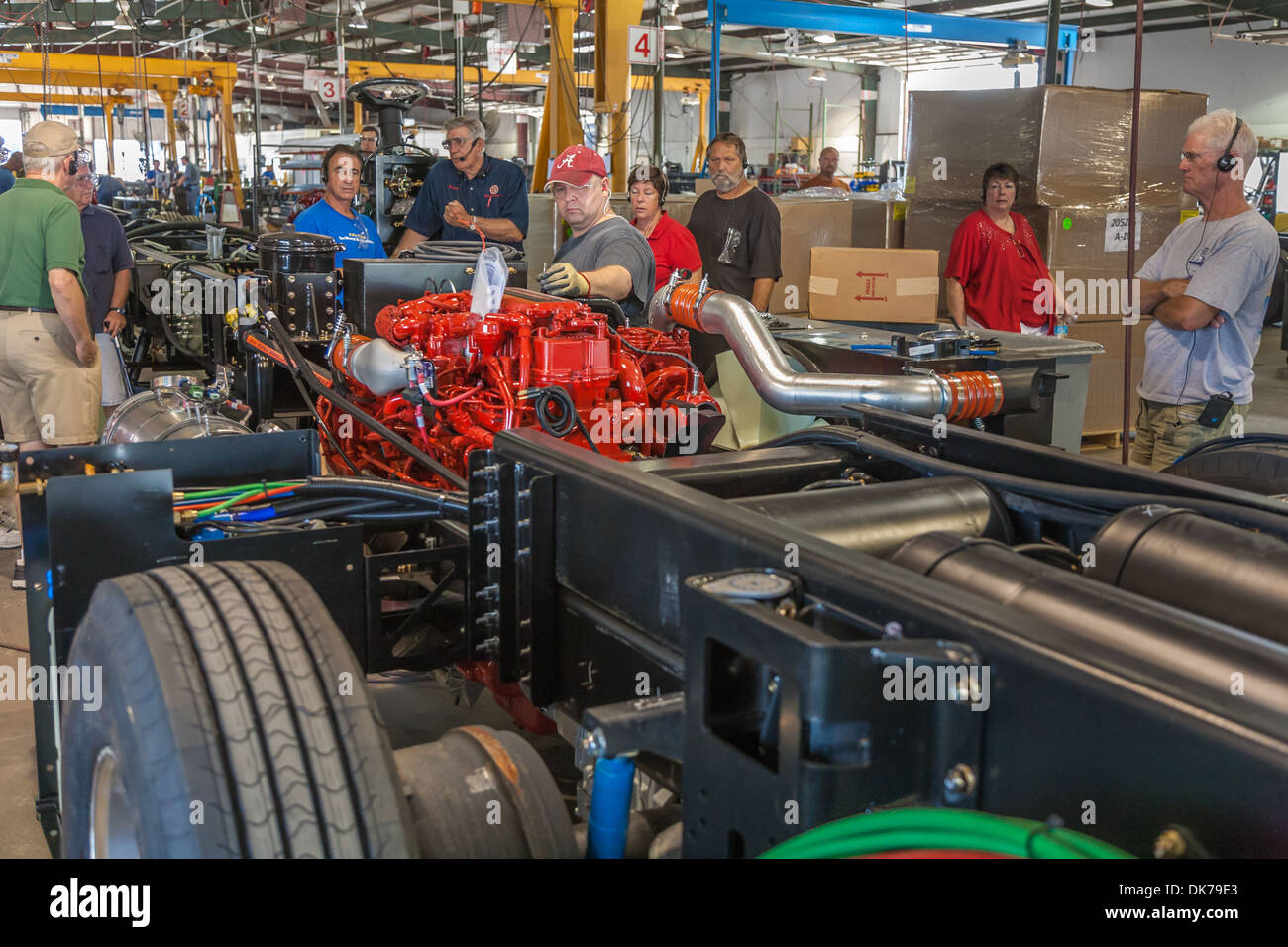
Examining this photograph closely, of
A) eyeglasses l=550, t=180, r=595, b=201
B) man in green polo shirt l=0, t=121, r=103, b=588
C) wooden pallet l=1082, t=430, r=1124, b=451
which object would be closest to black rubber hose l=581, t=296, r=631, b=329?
eyeglasses l=550, t=180, r=595, b=201

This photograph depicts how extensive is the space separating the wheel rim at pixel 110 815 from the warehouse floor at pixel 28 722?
3.96 feet

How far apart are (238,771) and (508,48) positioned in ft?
39.9

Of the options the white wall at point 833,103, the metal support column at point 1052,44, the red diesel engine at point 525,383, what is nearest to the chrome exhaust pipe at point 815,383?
the red diesel engine at point 525,383

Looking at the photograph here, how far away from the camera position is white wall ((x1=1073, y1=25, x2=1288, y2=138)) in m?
19.6

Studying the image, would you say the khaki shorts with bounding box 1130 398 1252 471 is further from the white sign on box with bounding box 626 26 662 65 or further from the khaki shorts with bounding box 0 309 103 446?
the white sign on box with bounding box 626 26 662 65

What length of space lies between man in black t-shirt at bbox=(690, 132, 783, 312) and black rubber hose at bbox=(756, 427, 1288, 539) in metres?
3.52

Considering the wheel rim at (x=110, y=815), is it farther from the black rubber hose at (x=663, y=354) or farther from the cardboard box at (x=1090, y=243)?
the cardboard box at (x=1090, y=243)

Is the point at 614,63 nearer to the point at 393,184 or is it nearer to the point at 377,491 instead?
the point at 393,184

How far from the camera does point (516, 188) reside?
6348mm

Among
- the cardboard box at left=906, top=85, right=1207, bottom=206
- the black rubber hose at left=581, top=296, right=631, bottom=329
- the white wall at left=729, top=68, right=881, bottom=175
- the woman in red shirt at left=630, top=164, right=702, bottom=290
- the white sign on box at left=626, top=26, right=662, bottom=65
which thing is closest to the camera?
the black rubber hose at left=581, top=296, right=631, bottom=329

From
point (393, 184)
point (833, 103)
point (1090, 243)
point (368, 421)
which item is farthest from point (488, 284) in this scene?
point (833, 103)

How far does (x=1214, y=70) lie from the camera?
20688 mm

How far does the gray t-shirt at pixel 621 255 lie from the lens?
4.35 m
